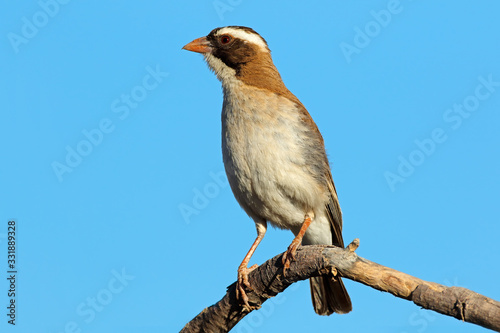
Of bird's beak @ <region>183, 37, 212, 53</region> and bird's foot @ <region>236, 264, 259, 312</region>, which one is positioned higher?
bird's beak @ <region>183, 37, 212, 53</region>

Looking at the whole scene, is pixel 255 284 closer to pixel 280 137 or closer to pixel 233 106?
pixel 280 137

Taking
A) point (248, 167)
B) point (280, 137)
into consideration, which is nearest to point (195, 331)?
point (248, 167)

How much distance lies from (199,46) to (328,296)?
4209 mm

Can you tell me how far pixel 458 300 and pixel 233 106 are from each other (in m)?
4.21

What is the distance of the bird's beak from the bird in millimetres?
19

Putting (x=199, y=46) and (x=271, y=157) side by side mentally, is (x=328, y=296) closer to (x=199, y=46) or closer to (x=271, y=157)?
(x=271, y=157)

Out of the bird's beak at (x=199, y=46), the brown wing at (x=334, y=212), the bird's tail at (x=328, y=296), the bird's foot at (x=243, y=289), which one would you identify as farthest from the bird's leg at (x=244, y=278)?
the bird's beak at (x=199, y=46)

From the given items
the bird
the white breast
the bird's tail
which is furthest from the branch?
the bird's tail

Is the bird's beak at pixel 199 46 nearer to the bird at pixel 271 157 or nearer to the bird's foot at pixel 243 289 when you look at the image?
the bird at pixel 271 157

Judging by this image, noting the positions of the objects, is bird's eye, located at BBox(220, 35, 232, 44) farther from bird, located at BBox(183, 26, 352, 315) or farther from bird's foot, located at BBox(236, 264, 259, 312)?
bird's foot, located at BBox(236, 264, 259, 312)

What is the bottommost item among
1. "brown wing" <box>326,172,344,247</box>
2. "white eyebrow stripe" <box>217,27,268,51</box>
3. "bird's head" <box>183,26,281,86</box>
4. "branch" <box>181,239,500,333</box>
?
"branch" <box>181,239,500,333</box>

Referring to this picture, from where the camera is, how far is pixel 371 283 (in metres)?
5.75

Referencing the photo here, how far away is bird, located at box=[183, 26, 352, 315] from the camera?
7.79 meters

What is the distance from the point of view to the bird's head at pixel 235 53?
885 centimetres
